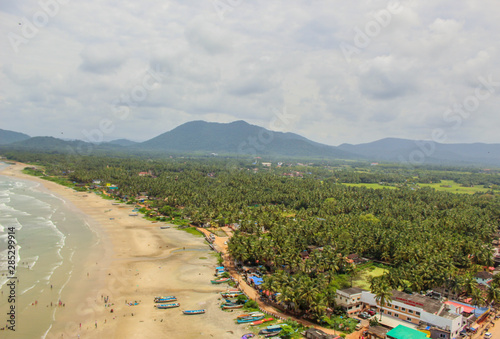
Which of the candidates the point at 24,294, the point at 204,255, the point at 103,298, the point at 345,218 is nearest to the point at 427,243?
the point at 345,218

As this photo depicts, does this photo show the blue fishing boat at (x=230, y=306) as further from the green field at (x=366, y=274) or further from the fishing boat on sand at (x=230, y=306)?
the green field at (x=366, y=274)

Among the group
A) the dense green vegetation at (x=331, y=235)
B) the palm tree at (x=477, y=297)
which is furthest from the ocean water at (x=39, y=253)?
the palm tree at (x=477, y=297)

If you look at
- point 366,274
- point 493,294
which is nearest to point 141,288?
point 366,274

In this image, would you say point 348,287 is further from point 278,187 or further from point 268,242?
point 278,187

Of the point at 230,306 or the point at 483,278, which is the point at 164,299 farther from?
the point at 483,278

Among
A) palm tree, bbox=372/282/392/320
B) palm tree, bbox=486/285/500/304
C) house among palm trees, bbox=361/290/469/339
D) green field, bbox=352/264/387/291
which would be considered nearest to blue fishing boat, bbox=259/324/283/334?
palm tree, bbox=372/282/392/320

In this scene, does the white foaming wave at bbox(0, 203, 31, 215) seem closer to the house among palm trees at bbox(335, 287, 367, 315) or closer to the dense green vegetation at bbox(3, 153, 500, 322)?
the dense green vegetation at bbox(3, 153, 500, 322)
